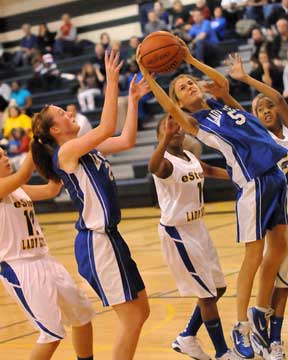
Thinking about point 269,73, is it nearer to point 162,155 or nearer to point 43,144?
point 162,155

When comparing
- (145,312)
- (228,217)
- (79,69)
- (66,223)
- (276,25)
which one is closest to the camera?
(145,312)

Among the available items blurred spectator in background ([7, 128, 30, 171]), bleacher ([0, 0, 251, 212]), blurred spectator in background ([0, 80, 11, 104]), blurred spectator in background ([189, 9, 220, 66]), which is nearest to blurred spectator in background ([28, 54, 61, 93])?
bleacher ([0, 0, 251, 212])

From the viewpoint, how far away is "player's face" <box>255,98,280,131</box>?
17.9ft

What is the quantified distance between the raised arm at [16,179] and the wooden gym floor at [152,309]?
1.56 metres

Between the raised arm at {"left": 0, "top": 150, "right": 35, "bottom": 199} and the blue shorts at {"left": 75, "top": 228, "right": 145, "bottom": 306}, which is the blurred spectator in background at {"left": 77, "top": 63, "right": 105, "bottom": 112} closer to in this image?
the raised arm at {"left": 0, "top": 150, "right": 35, "bottom": 199}

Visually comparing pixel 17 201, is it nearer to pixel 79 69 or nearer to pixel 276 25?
pixel 276 25

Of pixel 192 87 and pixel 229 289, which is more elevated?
pixel 192 87

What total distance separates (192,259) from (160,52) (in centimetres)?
130

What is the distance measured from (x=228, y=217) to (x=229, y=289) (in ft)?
16.0

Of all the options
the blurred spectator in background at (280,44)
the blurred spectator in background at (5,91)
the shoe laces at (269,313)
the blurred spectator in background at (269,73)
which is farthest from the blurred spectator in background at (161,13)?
the shoe laces at (269,313)

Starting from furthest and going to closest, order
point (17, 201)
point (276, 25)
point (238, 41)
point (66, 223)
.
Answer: point (238, 41) < point (276, 25) < point (66, 223) < point (17, 201)

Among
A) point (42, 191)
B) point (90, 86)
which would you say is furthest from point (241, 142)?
point (90, 86)

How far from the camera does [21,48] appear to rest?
71.4 feet

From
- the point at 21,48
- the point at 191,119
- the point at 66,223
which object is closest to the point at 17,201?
the point at 191,119
